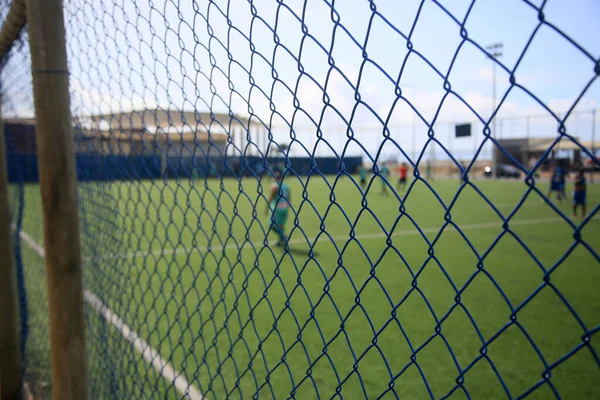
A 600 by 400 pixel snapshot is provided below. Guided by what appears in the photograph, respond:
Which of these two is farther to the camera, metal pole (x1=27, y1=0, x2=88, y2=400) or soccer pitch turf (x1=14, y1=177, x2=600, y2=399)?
metal pole (x1=27, y1=0, x2=88, y2=400)

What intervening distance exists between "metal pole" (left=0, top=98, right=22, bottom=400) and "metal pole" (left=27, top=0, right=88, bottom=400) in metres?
1.14

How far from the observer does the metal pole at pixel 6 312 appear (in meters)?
2.90

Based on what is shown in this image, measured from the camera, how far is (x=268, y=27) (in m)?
1.57

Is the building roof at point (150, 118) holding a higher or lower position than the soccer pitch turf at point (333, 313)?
higher

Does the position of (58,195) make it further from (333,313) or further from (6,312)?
(333,313)

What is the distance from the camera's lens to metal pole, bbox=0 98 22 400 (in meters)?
2.90

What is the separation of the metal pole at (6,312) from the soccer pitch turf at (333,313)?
519mm

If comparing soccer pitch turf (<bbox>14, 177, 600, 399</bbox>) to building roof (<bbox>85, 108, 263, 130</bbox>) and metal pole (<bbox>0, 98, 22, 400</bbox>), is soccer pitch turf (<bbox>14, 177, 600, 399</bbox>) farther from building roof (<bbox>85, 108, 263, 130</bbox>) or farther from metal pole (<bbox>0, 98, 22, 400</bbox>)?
metal pole (<bbox>0, 98, 22, 400</bbox>)

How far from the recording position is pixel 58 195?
198cm

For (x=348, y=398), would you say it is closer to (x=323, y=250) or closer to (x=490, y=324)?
(x=490, y=324)

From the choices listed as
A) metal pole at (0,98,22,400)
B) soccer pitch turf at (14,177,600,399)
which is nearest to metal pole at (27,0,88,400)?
soccer pitch turf at (14,177,600,399)

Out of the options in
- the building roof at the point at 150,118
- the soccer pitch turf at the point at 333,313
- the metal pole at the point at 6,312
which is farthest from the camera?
the metal pole at the point at 6,312

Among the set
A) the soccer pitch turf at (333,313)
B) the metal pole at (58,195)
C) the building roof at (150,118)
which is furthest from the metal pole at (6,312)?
the metal pole at (58,195)

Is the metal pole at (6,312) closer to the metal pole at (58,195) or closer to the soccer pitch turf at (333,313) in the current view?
the soccer pitch turf at (333,313)
